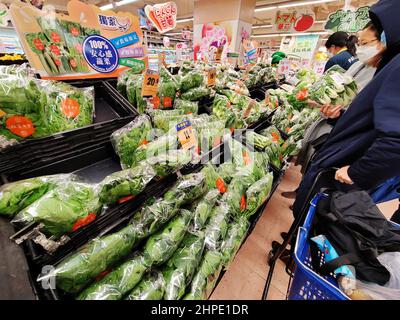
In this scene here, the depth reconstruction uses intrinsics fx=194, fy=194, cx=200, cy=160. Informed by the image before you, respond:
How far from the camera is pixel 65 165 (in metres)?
0.89

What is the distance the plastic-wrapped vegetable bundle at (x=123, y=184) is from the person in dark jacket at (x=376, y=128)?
107cm

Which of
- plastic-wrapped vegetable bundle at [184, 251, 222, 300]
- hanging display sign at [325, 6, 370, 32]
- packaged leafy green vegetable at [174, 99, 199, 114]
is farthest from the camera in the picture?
hanging display sign at [325, 6, 370, 32]

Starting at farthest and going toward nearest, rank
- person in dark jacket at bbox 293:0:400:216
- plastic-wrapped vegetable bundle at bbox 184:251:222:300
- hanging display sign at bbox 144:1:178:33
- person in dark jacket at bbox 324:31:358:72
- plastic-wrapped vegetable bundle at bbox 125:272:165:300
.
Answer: hanging display sign at bbox 144:1:178:33, person in dark jacket at bbox 324:31:358:72, person in dark jacket at bbox 293:0:400:216, plastic-wrapped vegetable bundle at bbox 184:251:222:300, plastic-wrapped vegetable bundle at bbox 125:272:165:300

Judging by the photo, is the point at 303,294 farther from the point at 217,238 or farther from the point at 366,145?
the point at 366,145

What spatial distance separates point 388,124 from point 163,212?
1086 millimetres

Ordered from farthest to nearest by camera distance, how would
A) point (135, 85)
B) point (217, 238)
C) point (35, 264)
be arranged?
point (135, 85) < point (217, 238) < point (35, 264)

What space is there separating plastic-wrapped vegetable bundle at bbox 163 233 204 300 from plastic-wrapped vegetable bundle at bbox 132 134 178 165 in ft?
1.40

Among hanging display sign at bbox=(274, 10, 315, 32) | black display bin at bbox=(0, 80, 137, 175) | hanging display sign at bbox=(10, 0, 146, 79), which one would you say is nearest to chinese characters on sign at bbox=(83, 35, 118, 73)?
hanging display sign at bbox=(10, 0, 146, 79)

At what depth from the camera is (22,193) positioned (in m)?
0.57

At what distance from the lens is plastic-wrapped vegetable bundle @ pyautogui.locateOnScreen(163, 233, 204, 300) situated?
0.72 m

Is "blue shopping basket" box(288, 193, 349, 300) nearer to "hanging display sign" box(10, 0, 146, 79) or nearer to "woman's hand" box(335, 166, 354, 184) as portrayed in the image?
"woman's hand" box(335, 166, 354, 184)

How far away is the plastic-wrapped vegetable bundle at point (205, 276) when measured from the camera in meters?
0.78

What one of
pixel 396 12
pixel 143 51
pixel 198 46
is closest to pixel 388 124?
pixel 396 12

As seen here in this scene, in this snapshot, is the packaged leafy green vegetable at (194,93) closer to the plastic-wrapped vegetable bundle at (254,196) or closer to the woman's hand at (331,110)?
the plastic-wrapped vegetable bundle at (254,196)
